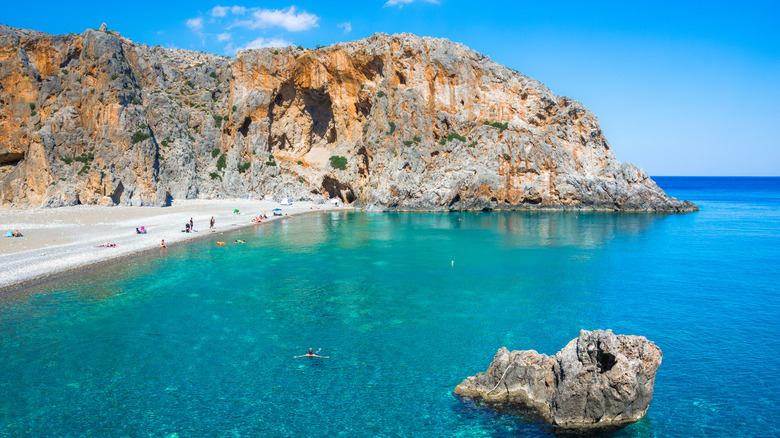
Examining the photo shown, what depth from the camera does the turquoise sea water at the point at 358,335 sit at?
13.7m

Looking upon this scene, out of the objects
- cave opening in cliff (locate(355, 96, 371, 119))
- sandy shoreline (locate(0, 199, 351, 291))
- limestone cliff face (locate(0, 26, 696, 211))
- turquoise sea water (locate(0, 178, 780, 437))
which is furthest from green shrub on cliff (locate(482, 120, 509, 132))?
turquoise sea water (locate(0, 178, 780, 437))

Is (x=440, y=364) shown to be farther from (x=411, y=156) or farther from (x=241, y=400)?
(x=411, y=156)

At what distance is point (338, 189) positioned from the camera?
78812 millimetres

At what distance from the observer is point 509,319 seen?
21797 millimetres

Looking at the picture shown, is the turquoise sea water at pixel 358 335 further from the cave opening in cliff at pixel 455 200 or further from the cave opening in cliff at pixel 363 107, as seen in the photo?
the cave opening in cliff at pixel 363 107

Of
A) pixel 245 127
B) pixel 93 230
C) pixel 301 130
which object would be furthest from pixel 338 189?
pixel 93 230

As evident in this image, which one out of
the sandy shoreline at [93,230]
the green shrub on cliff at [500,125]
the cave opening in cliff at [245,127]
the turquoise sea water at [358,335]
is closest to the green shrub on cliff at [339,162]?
the sandy shoreline at [93,230]

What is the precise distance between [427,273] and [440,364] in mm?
14310

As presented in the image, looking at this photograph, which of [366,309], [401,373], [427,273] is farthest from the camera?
[427,273]

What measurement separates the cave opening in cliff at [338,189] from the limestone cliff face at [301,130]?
26 centimetres

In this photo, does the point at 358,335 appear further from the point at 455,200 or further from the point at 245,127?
the point at 245,127

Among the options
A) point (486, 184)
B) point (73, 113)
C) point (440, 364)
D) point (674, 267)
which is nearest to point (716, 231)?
point (674, 267)

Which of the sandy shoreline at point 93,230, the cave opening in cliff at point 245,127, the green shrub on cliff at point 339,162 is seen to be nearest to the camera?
the sandy shoreline at point 93,230

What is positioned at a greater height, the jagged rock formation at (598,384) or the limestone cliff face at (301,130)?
the limestone cliff face at (301,130)
